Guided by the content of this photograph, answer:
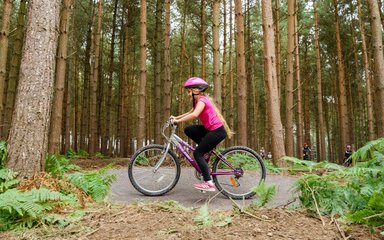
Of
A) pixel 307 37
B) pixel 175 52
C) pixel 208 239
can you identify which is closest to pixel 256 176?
pixel 208 239

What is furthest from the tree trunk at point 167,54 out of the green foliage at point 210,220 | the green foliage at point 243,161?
the green foliage at point 210,220

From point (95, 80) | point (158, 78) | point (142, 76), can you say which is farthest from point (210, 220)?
point (95, 80)

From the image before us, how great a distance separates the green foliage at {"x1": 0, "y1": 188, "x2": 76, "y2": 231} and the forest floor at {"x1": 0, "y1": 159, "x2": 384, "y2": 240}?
172 millimetres

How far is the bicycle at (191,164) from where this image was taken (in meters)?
5.30

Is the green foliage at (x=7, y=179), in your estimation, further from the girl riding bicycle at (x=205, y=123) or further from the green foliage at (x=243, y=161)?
the green foliage at (x=243, y=161)

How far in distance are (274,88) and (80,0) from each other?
47.5ft

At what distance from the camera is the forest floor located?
104 inches

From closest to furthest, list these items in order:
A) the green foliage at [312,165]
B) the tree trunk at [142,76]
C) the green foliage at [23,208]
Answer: the green foliage at [23,208] < the green foliage at [312,165] < the tree trunk at [142,76]

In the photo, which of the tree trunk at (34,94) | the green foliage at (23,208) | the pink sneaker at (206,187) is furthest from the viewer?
the pink sneaker at (206,187)

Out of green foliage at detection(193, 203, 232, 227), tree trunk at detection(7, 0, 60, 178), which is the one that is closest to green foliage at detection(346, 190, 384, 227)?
green foliage at detection(193, 203, 232, 227)

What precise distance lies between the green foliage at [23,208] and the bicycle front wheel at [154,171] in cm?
198

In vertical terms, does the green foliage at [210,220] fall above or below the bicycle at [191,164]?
below

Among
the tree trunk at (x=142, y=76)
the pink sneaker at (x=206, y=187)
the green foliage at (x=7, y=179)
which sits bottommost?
the pink sneaker at (x=206, y=187)

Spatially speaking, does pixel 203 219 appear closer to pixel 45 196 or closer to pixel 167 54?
pixel 45 196
